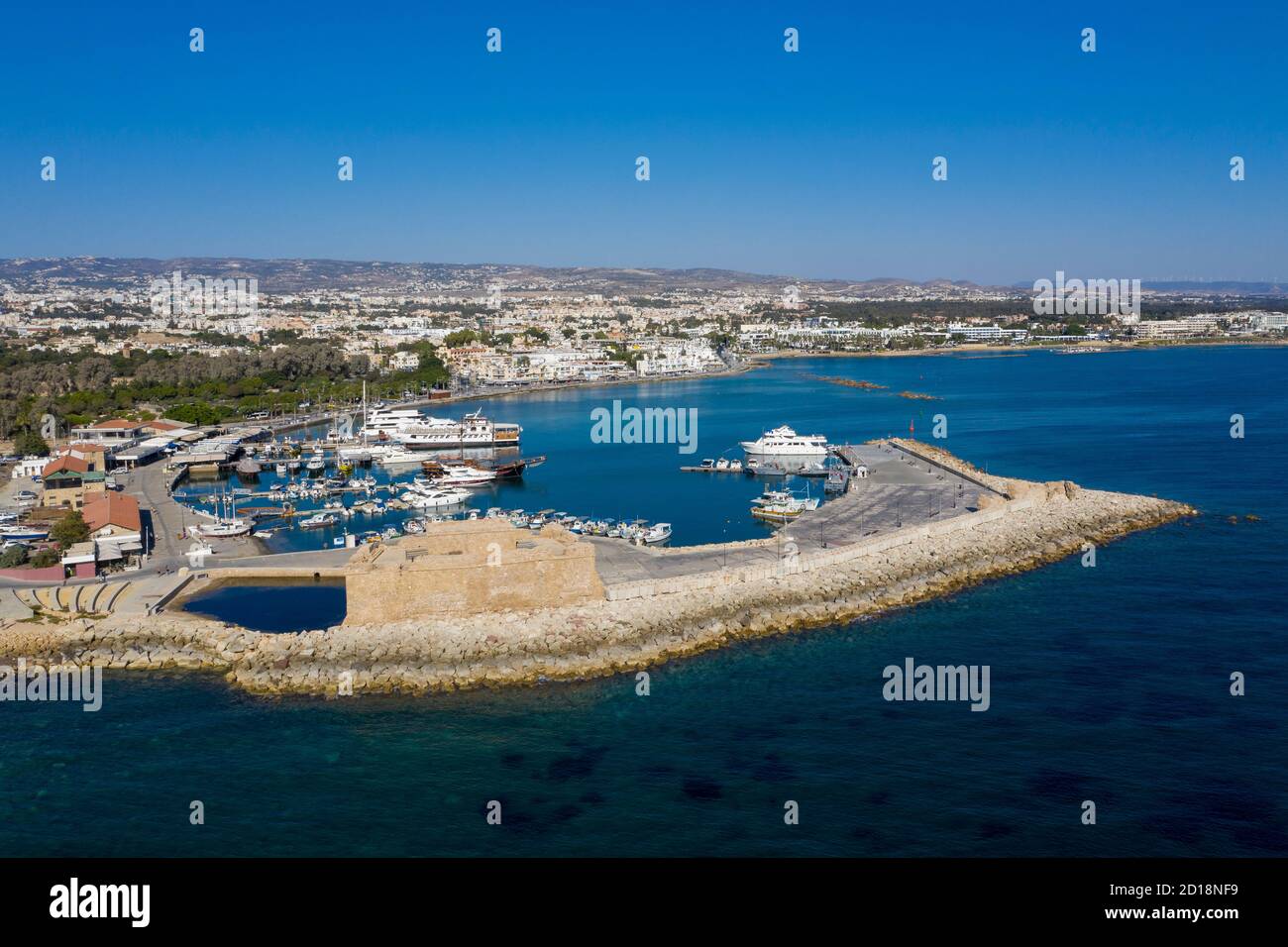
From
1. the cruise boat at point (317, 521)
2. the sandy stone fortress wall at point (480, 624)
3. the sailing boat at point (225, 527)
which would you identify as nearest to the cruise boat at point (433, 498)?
the cruise boat at point (317, 521)

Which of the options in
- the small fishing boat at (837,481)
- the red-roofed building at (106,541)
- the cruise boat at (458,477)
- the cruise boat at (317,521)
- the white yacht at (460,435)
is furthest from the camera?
the white yacht at (460,435)

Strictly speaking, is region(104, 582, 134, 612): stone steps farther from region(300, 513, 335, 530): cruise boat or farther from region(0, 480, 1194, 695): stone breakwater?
region(300, 513, 335, 530): cruise boat

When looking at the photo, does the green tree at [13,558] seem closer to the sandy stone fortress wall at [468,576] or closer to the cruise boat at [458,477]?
the sandy stone fortress wall at [468,576]

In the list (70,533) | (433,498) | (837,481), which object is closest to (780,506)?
(837,481)

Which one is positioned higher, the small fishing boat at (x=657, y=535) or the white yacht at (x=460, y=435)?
the white yacht at (x=460, y=435)

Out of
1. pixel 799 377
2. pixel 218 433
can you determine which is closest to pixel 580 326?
pixel 799 377

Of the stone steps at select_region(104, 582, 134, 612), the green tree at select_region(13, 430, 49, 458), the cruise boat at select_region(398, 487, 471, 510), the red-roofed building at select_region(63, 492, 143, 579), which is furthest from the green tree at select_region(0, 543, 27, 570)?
the green tree at select_region(13, 430, 49, 458)
